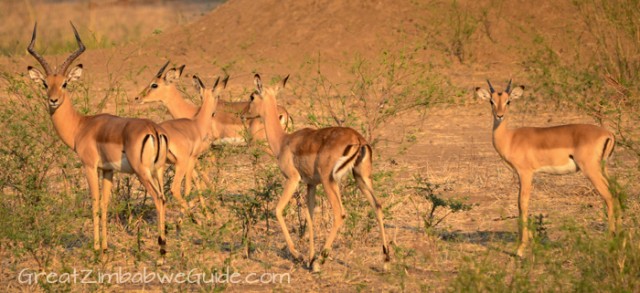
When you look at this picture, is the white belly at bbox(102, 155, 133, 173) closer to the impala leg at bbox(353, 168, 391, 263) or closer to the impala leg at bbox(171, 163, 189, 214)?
the impala leg at bbox(171, 163, 189, 214)

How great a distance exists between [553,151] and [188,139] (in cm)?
294

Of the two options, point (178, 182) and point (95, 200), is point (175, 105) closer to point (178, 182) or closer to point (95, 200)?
point (178, 182)

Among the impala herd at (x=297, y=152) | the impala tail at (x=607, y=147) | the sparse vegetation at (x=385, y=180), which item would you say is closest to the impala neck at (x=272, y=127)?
the impala herd at (x=297, y=152)

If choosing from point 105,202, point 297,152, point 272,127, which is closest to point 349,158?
point 297,152

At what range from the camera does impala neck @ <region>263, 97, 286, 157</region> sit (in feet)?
25.0

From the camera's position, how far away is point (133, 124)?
7301 mm

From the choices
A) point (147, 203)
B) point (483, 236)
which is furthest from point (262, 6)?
point (483, 236)

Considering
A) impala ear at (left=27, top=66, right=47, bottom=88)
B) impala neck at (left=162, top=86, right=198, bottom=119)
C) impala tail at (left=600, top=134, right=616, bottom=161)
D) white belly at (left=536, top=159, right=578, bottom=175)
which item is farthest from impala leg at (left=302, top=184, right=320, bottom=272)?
impala neck at (left=162, top=86, right=198, bottom=119)

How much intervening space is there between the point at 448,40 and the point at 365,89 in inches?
336

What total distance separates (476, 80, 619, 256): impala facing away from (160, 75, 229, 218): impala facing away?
241 centimetres

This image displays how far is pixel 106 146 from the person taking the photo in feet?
24.1

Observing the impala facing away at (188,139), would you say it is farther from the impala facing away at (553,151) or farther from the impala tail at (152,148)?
the impala facing away at (553,151)

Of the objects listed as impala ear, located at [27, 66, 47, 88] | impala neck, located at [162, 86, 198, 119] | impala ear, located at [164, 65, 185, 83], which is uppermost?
impala ear, located at [27, 66, 47, 88]

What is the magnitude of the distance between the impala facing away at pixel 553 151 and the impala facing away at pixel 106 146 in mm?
2544
